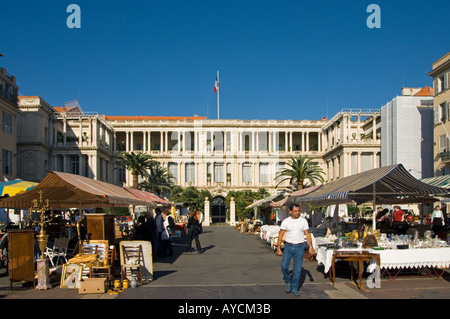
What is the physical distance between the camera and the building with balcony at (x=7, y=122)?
40625 millimetres

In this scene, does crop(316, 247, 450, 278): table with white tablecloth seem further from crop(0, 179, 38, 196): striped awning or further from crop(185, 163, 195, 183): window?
crop(185, 163, 195, 183): window

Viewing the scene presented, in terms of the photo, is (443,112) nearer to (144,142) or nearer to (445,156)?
(445,156)

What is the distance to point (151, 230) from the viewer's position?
17359 mm

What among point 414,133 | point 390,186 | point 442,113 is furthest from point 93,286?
point 414,133

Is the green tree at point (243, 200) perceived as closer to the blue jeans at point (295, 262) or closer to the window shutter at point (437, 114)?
the window shutter at point (437, 114)

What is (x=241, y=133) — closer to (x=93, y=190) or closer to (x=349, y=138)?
(x=349, y=138)

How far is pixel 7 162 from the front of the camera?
4172cm

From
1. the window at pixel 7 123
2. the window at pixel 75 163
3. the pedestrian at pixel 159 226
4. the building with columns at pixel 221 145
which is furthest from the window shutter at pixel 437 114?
the window at pixel 75 163

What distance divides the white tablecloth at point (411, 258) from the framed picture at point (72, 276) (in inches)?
221

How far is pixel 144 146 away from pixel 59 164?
14762mm

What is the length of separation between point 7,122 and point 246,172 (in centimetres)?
4283

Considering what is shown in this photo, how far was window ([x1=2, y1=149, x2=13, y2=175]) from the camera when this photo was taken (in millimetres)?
40812

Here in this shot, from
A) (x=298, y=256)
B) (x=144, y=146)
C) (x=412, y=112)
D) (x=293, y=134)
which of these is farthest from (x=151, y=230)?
(x=293, y=134)

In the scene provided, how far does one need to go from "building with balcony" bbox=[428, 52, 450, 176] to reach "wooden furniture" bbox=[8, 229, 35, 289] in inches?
1453
